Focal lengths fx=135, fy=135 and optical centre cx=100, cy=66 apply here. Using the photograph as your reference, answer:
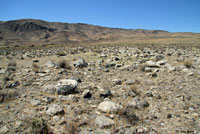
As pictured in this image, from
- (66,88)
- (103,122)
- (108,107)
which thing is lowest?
(103,122)

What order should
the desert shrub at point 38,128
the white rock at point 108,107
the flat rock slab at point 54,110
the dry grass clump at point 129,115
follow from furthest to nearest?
the white rock at point 108,107 < the flat rock slab at point 54,110 < the dry grass clump at point 129,115 < the desert shrub at point 38,128

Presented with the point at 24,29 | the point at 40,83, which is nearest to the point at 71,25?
the point at 24,29

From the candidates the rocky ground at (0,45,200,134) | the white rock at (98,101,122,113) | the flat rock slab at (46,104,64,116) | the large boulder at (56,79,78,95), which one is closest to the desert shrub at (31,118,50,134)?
the rocky ground at (0,45,200,134)

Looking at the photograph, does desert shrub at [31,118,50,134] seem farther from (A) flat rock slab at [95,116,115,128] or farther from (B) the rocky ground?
(A) flat rock slab at [95,116,115,128]

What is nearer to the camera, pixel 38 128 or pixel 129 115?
pixel 38 128

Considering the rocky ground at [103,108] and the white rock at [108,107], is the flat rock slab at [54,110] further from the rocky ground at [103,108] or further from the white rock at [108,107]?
the white rock at [108,107]

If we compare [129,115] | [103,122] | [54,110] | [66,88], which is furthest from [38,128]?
[129,115]

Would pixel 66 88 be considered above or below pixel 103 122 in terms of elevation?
above

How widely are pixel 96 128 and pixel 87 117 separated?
16.8 inches

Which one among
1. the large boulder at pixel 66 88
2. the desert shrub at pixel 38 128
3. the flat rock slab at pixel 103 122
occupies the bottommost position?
the flat rock slab at pixel 103 122

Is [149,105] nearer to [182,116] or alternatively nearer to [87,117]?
[182,116]

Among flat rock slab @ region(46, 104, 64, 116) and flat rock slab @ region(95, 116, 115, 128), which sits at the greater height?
flat rock slab @ region(46, 104, 64, 116)

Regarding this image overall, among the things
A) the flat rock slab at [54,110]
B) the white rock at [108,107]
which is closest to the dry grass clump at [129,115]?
the white rock at [108,107]

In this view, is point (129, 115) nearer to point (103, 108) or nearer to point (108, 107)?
point (108, 107)
